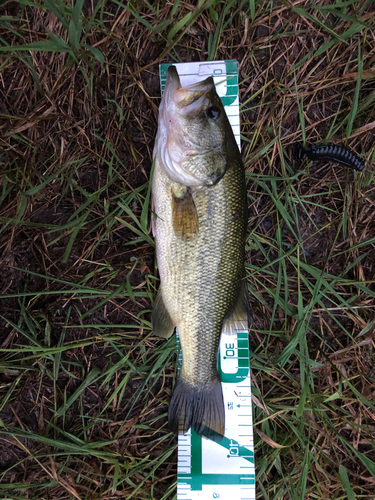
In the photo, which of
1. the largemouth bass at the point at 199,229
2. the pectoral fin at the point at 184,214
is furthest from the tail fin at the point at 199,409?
the pectoral fin at the point at 184,214

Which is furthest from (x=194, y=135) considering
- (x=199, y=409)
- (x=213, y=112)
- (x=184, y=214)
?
(x=199, y=409)

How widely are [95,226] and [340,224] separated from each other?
184 centimetres

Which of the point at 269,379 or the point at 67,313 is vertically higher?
the point at 67,313

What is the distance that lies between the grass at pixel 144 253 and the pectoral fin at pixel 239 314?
21cm

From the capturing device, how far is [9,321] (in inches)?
90.4

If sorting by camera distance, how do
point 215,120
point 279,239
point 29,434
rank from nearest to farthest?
1. point 215,120
2. point 29,434
3. point 279,239

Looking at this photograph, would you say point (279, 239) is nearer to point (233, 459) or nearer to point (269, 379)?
point (269, 379)

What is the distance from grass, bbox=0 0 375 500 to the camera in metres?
2.30

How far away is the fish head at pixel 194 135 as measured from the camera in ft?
6.57

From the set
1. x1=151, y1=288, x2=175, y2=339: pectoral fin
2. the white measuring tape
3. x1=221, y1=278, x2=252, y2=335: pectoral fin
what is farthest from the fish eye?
x1=151, y1=288, x2=175, y2=339: pectoral fin

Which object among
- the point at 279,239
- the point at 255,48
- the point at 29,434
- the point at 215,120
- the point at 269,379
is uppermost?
the point at 255,48

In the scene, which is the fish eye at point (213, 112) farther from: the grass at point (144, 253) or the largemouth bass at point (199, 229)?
the grass at point (144, 253)

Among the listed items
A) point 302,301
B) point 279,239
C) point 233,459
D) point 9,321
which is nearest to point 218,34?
point 279,239

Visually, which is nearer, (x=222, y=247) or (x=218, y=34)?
(x=222, y=247)
